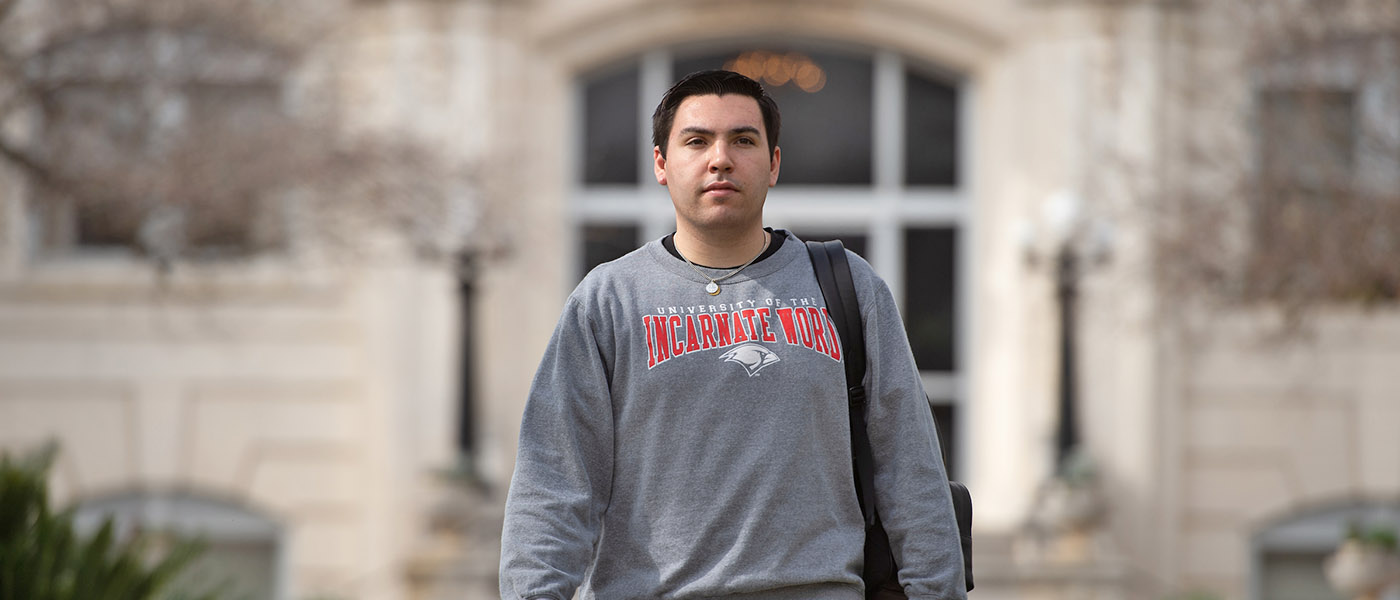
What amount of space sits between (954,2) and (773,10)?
1.87 m

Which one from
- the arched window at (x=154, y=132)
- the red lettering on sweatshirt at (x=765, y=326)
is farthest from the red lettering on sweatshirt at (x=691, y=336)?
the arched window at (x=154, y=132)

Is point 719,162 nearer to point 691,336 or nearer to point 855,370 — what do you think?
point 691,336

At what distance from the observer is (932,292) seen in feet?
58.6

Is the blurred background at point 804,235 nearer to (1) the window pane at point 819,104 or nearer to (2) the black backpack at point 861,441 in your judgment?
(1) the window pane at point 819,104

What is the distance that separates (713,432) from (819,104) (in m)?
14.8

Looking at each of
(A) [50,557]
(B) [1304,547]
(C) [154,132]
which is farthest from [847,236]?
(A) [50,557]

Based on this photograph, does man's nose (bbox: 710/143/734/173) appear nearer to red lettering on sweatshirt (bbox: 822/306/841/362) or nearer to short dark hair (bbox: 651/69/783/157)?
short dark hair (bbox: 651/69/783/157)

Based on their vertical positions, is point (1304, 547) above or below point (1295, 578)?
above

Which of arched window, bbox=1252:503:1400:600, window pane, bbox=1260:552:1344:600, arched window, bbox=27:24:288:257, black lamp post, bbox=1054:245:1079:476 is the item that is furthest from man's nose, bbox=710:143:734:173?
window pane, bbox=1260:552:1344:600

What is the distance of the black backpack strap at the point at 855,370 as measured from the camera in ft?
10.8

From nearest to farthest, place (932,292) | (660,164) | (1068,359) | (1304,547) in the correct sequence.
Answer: (660,164)
(1068,359)
(1304,547)
(932,292)

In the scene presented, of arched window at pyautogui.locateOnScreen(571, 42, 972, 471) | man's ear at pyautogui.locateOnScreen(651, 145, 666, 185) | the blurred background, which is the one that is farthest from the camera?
arched window at pyautogui.locateOnScreen(571, 42, 972, 471)

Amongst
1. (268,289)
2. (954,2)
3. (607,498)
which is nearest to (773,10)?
(954,2)

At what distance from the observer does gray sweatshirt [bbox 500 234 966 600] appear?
3.14 metres
